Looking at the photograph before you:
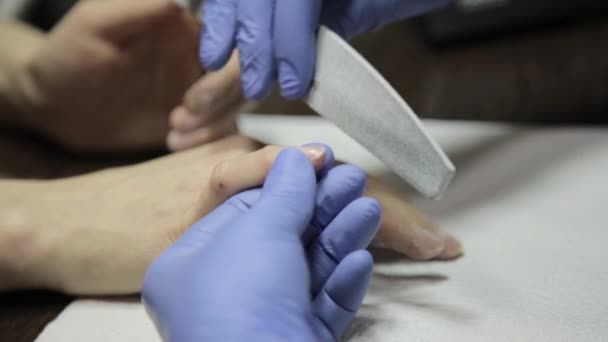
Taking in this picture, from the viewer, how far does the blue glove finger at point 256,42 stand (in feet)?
2.40

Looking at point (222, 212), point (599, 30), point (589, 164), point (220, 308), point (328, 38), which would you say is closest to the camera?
point (220, 308)

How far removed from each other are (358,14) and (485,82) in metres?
0.48

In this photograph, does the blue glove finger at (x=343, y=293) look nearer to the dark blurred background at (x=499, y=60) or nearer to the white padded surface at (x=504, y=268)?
the white padded surface at (x=504, y=268)

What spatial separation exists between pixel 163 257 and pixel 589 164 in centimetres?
66

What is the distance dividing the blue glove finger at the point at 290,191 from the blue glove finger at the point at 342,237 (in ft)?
0.12

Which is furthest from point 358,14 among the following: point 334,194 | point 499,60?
point 499,60

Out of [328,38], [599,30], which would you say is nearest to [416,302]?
[328,38]

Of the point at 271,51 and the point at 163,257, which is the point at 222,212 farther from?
the point at 271,51

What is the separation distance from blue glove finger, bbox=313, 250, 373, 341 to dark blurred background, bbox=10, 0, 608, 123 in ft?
2.10

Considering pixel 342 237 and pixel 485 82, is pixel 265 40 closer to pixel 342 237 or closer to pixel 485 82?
pixel 342 237

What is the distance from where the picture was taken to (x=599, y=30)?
1.33m

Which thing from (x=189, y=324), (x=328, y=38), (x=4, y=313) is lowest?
(x=4, y=313)

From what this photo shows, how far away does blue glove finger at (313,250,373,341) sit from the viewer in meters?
0.54

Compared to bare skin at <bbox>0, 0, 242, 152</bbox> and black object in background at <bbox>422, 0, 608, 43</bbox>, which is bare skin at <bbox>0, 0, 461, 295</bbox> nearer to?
bare skin at <bbox>0, 0, 242, 152</bbox>
